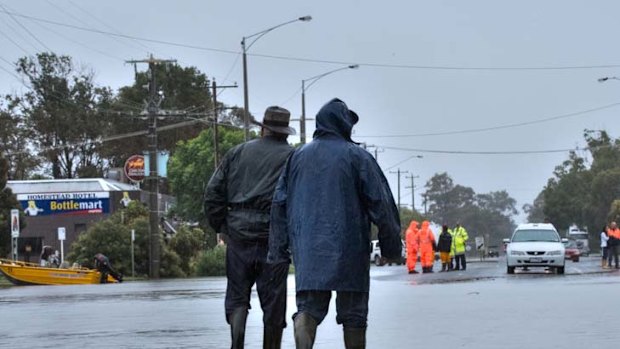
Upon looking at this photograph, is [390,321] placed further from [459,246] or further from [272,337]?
[459,246]

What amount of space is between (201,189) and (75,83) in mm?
20412

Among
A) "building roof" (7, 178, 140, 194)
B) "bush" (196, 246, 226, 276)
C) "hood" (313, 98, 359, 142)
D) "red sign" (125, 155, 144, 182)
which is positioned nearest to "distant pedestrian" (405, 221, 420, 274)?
A: "bush" (196, 246, 226, 276)

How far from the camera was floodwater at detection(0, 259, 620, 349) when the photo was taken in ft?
34.3

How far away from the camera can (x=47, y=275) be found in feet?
114

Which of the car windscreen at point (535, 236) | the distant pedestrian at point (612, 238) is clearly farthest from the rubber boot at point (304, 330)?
the distant pedestrian at point (612, 238)

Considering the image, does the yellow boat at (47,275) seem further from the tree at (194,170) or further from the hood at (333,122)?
the tree at (194,170)

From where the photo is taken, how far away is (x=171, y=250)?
4538 cm

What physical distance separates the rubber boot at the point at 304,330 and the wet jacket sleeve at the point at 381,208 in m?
0.63

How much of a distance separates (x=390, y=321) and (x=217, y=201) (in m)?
5.14

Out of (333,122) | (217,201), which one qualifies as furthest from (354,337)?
(217,201)

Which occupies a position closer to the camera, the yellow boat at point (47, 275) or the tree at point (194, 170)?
the yellow boat at point (47, 275)

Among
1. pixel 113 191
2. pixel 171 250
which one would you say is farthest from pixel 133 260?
pixel 113 191

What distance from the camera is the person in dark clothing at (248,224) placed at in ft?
26.2

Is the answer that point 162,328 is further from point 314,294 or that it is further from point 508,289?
point 508,289
